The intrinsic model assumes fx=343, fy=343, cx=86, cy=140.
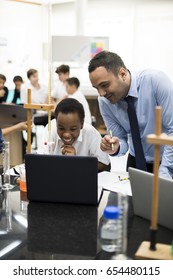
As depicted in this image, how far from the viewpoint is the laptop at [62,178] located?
1300mm

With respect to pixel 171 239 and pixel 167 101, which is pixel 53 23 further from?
pixel 171 239

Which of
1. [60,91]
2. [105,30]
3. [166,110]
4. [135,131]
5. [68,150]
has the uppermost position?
[105,30]

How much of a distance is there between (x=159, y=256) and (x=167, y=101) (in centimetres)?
97

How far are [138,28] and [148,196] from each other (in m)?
6.35

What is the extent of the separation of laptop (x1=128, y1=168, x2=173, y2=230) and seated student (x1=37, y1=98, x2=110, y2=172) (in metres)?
0.62

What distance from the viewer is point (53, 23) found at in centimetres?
811

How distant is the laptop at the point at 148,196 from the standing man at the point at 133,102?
1.17ft

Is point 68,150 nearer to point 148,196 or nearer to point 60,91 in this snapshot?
point 148,196

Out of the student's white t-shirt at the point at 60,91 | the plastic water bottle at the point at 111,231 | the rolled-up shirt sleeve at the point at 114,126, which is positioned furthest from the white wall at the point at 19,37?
the plastic water bottle at the point at 111,231

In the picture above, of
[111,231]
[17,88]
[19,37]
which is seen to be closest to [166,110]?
[111,231]

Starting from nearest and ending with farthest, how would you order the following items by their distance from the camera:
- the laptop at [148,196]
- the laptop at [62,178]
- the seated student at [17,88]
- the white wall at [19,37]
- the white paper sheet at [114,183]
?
the laptop at [148,196]
the laptop at [62,178]
the white paper sheet at [114,183]
the seated student at [17,88]
the white wall at [19,37]

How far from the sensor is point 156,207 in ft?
2.87

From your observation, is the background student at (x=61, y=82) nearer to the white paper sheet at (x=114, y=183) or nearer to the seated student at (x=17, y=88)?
the seated student at (x=17, y=88)
